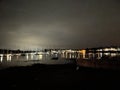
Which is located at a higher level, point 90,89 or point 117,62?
point 117,62

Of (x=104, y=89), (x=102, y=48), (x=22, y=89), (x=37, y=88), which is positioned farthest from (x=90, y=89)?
(x=102, y=48)

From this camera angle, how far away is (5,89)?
19312 millimetres

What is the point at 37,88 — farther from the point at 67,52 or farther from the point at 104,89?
the point at 67,52

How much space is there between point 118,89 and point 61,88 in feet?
21.8

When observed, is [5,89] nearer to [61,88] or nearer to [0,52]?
[61,88]

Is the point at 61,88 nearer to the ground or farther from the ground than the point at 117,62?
nearer to the ground

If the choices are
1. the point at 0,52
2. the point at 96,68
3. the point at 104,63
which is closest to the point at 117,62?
the point at 104,63

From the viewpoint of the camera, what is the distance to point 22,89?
20000 millimetres

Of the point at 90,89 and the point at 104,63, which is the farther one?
the point at 104,63

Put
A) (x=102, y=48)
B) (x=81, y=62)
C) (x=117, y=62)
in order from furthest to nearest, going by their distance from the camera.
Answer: (x=102, y=48), (x=81, y=62), (x=117, y=62)

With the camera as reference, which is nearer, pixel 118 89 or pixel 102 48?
pixel 118 89

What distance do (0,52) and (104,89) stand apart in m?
191

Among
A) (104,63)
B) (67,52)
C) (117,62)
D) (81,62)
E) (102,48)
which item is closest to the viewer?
(117,62)

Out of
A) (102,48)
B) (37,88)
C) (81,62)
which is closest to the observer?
(37,88)
